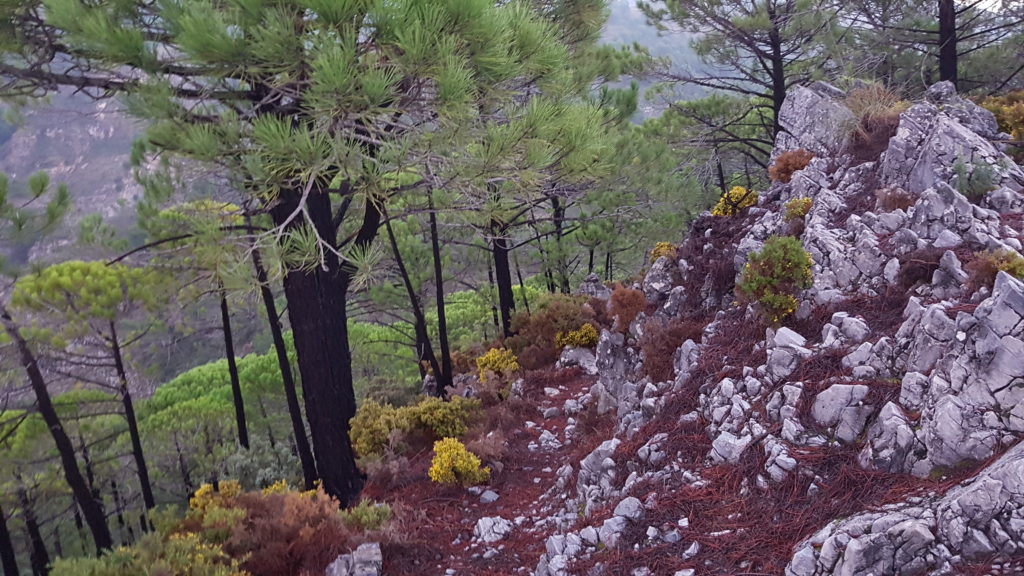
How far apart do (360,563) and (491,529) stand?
4.14ft

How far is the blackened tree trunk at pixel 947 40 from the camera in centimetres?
957

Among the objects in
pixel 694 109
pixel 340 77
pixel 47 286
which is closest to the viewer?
pixel 340 77

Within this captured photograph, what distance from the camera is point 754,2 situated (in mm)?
11625

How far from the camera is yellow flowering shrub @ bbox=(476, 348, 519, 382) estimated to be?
10.8 m

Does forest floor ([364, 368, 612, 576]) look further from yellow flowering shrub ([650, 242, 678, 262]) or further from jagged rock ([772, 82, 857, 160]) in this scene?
jagged rock ([772, 82, 857, 160])

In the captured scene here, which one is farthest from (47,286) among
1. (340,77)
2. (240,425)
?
(340,77)

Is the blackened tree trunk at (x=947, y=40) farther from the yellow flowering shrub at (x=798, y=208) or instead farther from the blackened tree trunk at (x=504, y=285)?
the blackened tree trunk at (x=504, y=285)

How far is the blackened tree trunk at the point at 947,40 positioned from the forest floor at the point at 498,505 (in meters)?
8.36

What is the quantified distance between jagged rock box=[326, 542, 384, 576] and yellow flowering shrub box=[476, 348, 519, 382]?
18.7 feet

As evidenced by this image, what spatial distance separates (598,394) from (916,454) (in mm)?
4571

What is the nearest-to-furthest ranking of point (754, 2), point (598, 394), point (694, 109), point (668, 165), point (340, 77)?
point (340, 77) < point (598, 394) < point (754, 2) < point (668, 165) < point (694, 109)

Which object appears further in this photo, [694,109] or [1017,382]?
[694,109]

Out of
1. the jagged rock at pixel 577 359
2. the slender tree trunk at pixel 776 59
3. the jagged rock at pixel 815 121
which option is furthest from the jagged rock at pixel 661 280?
the slender tree trunk at pixel 776 59

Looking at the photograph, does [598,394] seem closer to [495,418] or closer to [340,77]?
[495,418]
